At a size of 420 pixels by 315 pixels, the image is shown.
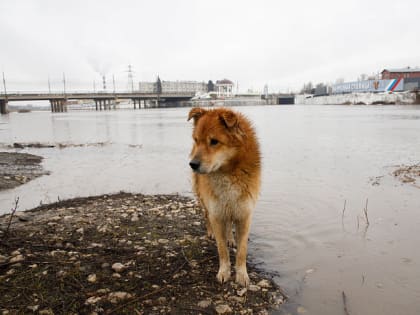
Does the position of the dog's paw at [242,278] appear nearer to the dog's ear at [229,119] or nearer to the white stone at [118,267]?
the white stone at [118,267]

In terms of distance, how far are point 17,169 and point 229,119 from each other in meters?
11.6

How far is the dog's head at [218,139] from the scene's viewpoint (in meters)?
4.00

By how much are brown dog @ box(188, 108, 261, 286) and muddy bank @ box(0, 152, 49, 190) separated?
27.3 ft

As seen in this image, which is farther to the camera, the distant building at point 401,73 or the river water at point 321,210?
the distant building at point 401,73

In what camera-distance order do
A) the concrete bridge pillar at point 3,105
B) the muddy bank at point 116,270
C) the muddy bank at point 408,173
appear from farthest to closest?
the concrete bridge pillar at point 3,105, the muddy bank at point 408,173, the muddy bank at point 116,270

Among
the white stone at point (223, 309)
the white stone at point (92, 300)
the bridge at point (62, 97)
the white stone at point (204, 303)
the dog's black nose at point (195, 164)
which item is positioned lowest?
the white stone at point (223, 309)

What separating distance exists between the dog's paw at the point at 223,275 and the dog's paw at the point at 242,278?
0.47 ft

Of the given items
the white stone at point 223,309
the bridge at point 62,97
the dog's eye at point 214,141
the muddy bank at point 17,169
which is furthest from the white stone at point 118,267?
the bridge at point 62,97

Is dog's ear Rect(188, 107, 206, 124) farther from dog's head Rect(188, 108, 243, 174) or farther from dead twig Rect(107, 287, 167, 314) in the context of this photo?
dead twig Rect(107, 287, 167, 314)

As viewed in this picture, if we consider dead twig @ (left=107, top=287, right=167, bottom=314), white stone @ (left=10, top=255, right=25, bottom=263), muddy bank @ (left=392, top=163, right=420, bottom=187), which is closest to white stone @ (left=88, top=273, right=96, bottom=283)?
dead twig @ (left=107, top=287, right=167, bottom=314)

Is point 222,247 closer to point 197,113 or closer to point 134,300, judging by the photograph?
point 134,300

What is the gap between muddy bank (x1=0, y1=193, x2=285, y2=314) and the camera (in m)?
3.57

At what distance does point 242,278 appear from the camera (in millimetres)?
4305

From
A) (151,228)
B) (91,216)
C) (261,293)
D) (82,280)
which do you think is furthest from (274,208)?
(82,280)
